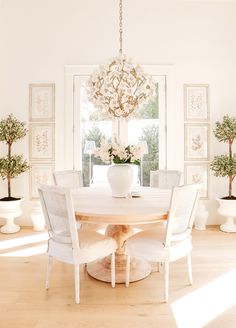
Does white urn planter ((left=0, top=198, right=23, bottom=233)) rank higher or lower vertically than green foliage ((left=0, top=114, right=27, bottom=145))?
lower

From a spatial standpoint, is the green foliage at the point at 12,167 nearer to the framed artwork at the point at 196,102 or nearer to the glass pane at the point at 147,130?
the glass pane at the point at 147,130

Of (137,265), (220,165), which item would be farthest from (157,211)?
(220,165)

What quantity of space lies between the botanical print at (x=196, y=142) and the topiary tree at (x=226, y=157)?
11.6 inches

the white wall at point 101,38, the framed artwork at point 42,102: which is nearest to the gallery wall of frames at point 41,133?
the framed artwork at point 42,102

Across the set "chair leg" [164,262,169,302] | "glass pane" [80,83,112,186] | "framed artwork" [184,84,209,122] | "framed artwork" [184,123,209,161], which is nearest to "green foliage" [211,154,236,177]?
"framed artwork" [184,123,209,161]

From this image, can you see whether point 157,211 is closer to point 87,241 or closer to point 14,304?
point 87,241

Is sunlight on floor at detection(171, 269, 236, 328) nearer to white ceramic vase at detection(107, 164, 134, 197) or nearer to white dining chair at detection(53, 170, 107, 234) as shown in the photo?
white ceramic vase at detection(107, 164, 134, 197)

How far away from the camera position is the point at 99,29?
16.8 feet

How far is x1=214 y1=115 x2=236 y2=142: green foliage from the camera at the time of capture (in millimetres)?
4828

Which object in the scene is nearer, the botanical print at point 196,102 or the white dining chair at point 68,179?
the white dining chair at point 68,179

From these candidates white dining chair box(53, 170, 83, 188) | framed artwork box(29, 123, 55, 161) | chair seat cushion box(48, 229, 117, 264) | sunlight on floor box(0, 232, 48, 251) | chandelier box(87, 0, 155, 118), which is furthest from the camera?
framed artwork box(29, 123, 55, 161)

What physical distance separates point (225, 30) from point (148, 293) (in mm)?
4236

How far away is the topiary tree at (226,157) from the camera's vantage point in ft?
15.8

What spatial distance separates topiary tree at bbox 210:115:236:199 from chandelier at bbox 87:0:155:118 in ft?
6.73
